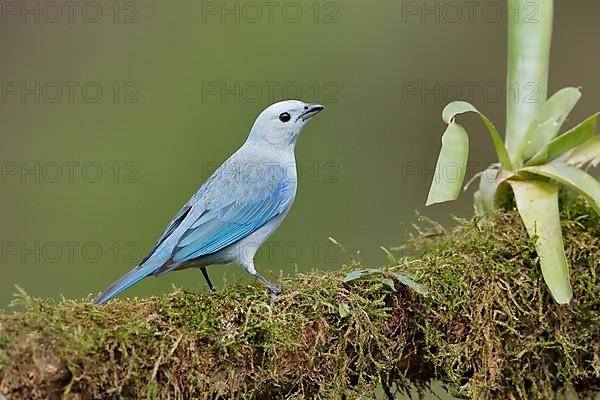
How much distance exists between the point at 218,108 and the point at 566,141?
410 centimetres

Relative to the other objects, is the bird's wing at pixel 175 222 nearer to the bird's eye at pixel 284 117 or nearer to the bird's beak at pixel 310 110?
the bird's eye at pixel 284 117

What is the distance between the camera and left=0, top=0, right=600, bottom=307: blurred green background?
658cm

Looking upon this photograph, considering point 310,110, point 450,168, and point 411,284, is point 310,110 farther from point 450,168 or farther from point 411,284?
point 411,284

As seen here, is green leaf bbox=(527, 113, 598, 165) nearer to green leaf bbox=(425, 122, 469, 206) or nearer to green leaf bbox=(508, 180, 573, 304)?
green leaf bbox=(508, 180, 573, 304)

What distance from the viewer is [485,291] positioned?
3125mm

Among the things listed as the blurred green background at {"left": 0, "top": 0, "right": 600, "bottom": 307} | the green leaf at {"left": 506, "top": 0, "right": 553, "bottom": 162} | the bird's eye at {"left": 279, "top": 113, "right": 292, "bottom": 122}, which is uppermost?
the green leaf at {"left": 506, "top": 0, "right": 553, "bottom": 162}

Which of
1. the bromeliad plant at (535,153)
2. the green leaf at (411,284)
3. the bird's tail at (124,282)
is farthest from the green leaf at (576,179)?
the bird's tail at (124,282)

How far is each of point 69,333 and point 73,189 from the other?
467 cm

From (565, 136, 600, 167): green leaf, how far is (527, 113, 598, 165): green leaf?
6cm

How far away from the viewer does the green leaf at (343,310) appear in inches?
112

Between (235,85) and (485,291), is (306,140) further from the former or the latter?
(485,291)

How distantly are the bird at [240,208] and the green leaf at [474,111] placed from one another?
2.58 ft

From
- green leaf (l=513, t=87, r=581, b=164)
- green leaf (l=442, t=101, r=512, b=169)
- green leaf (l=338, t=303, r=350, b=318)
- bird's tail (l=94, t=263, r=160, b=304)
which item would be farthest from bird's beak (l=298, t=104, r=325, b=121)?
green leaf (l=338, t=303, r=350, b=318)

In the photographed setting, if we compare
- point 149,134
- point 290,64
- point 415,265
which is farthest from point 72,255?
point 415,265
